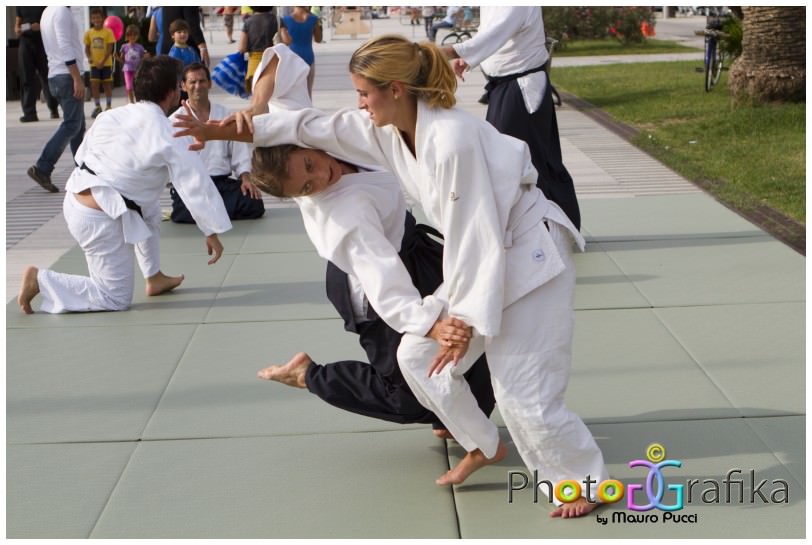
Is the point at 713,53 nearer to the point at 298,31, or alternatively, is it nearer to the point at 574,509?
the point at 298,31

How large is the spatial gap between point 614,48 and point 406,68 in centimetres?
2470

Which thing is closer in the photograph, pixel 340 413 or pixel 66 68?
pixel 340 413

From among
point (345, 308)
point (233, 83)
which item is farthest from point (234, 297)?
point (345, 308)

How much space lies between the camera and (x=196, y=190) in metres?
5.99

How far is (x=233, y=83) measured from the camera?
7.57 metres

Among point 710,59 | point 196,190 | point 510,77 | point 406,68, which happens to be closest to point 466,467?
point 406,68

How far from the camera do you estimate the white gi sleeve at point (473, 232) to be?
10.8 feet

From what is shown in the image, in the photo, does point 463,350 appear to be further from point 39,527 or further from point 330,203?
point 39,527

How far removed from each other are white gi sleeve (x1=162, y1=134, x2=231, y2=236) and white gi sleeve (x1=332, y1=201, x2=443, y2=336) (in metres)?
2.48

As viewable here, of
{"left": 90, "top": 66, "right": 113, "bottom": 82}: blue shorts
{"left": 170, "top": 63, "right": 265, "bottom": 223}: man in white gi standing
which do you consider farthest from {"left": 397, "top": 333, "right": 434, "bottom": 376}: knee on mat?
{"left": 90, "top": 66, "right": 113, "bottom": 82}: blue shorts

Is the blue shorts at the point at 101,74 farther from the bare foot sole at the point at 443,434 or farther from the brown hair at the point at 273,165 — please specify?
the brown hair at the point at 273,165

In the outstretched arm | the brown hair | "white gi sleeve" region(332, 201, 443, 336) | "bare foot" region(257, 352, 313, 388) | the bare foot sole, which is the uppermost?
the outstretched arm

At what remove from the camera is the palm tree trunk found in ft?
44.1

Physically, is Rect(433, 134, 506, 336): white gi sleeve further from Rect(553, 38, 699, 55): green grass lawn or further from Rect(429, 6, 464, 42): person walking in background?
Rect(429, 6, 464, 42): person walking in background
